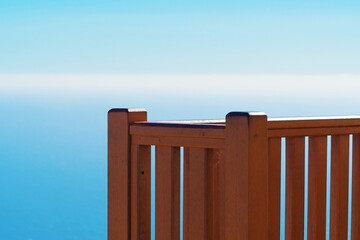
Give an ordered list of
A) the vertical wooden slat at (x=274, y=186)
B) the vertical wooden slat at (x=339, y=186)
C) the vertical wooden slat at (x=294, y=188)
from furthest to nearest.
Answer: the vertical wooden slat at (x=339, y=186) → the vertical wooden slat at (x=294, y=188) → the vertical wooden slat at (x=274, y=186)

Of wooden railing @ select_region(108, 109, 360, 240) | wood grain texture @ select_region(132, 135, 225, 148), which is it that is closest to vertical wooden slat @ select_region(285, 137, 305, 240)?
wooden railing @ select_region(108, 109, 360, 240)

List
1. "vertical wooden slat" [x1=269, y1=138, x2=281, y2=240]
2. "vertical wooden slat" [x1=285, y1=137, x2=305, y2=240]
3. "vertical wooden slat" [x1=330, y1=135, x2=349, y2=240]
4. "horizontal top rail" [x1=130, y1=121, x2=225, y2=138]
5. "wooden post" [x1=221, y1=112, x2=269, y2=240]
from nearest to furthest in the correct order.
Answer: "wooden post" [x1=221, y1=112, x2=269, y2=240] → "horizontal top rail" [x1=130, y1=121, x2=225, y2=138] → "vertical wooden slat" [x1=269, y1=138, x2=281, y2=240] → "vertical wooden slat" [x1=285, y1=137, x2=305, y2=240] → "vertical wooden slat" [x1=330, y1=135, x2=349, y2=240]

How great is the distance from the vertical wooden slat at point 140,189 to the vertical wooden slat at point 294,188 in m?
0.64

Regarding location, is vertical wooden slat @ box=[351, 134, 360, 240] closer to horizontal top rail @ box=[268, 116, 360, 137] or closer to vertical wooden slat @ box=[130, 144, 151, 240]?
horizontal top rail @ box=[268, 116, 360, 137]

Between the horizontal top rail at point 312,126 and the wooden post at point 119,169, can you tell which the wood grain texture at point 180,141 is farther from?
the horizontal top rail at point 312,126

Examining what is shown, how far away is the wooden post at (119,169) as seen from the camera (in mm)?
2537

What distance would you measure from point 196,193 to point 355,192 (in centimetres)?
104

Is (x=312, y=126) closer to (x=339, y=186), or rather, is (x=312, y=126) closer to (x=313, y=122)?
(x=313, y=122)

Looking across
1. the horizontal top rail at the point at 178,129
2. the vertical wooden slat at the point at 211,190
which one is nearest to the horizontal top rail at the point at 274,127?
the horizontal top rail at the point at 178,129

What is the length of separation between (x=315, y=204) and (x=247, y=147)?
811 mm

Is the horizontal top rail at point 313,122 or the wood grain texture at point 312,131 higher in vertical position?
the horizontal top rail at point 313,122

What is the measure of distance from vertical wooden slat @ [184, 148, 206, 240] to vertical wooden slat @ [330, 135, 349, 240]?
847 mm

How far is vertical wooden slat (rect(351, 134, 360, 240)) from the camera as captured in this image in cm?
300

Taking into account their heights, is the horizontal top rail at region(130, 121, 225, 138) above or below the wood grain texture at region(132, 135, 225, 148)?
above
